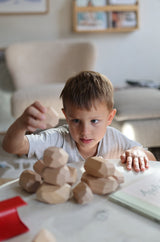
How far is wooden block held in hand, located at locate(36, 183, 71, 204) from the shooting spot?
0.57m

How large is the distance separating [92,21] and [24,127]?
219 centimetres

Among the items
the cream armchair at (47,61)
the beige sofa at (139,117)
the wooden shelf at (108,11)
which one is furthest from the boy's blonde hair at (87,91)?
the wooden shelf at (108,11)

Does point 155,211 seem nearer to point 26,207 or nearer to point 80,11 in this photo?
point 26,207

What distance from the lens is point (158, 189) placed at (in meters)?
0.63

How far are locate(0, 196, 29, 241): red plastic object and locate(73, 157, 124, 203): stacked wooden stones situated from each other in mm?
122

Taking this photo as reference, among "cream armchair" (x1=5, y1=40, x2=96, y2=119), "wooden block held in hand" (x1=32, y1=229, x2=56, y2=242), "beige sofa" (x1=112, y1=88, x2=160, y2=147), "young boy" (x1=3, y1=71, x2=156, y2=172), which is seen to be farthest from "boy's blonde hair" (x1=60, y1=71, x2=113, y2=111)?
"cream armchair" (x1=5, y1=40, x2=96, y2=119)

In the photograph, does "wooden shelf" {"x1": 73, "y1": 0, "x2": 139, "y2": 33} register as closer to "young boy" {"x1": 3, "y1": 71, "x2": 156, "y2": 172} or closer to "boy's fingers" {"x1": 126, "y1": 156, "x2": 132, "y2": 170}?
"young boy" {"x1": 3, "y1": 71, "x2": 156, "y2": 172}

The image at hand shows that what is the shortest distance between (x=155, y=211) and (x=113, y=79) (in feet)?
7.85

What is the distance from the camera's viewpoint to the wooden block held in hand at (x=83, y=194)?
0.57 meters

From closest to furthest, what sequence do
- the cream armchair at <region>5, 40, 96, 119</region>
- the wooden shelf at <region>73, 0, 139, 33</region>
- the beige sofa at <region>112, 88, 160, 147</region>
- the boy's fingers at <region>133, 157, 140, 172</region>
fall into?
the boy's fingers at <region>133, 157, 140, 172</region> → the beige sofa at <region>112, 88, 160, 147</region> → the cream armchair at <region>5, 40, 96, 119</region> → the wooden shelf at <region>73, 0, 139, 33</region>

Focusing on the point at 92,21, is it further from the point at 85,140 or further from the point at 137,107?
the point at 85,140

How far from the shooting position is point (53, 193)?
22.4 inches

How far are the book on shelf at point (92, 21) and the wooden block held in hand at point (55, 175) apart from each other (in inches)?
91.2

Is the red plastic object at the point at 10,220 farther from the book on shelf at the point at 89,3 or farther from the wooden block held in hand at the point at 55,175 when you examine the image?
the book on shelf at the point at 89,3
